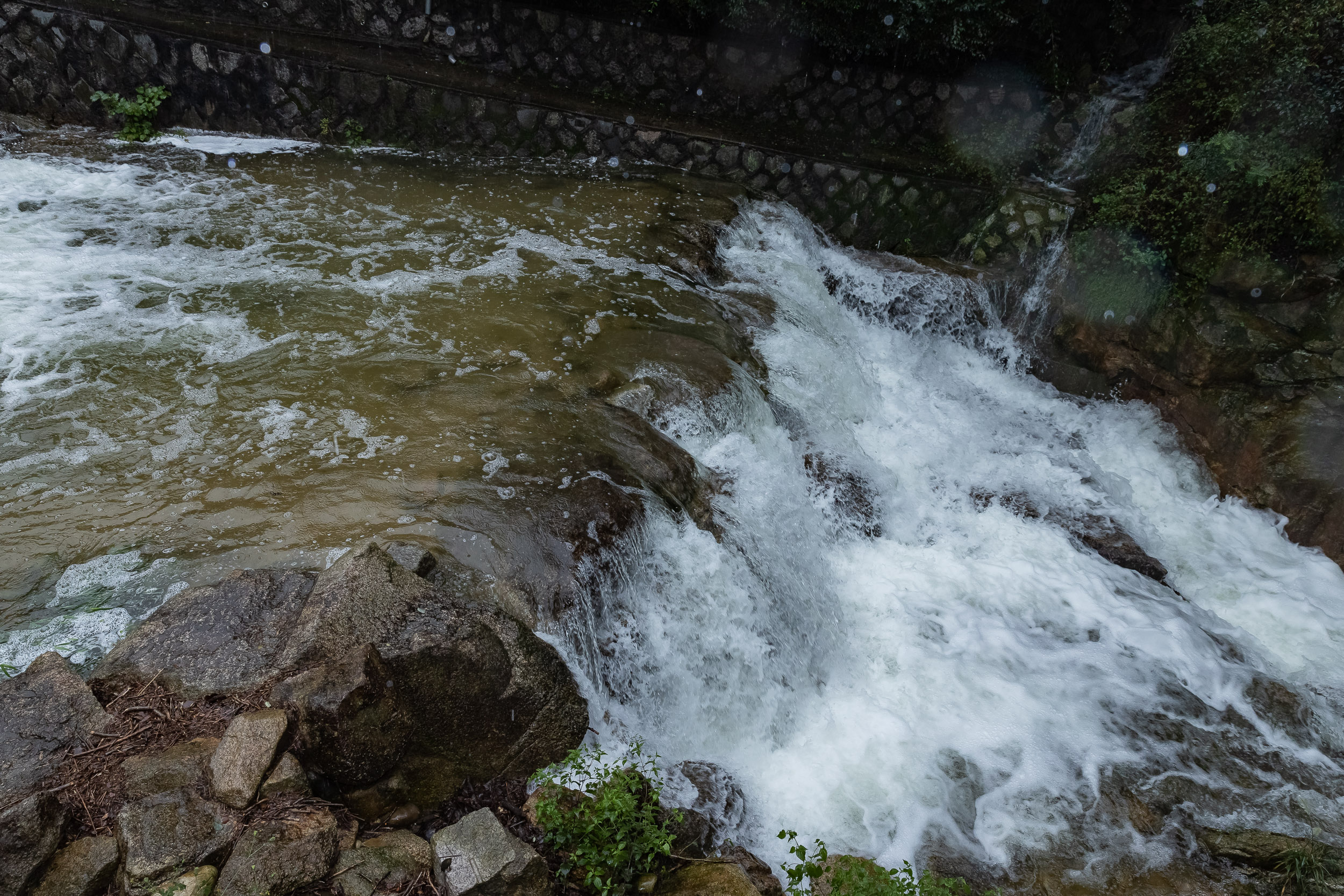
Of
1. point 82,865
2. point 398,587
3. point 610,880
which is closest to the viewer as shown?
point 82,865

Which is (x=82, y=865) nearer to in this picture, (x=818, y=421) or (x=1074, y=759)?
(x=1074, y=759)

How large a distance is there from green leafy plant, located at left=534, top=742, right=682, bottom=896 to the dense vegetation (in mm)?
7285

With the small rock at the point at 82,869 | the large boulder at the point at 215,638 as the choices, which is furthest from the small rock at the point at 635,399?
the small rock at the point at 82,869

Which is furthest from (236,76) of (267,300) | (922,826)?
(922,826)

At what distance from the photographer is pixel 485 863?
2918 millimetres

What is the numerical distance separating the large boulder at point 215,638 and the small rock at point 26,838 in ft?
2.23

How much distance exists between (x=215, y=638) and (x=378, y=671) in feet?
A: 3.09

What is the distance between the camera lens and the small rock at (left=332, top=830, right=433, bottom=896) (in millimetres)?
2844

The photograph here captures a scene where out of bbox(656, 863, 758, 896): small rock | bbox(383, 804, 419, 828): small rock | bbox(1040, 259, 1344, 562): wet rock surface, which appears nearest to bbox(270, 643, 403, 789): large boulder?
bbox(383, 804, 419, 828): small rock

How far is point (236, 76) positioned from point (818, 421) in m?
8.01

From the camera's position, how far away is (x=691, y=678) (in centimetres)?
438

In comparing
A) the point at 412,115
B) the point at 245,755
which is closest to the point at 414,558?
the point at 245,755

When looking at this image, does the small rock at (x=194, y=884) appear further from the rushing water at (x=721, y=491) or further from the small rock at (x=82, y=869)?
the rushing water at (x=721, y=491)

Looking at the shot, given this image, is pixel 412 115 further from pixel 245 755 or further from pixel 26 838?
pixel 26 838
